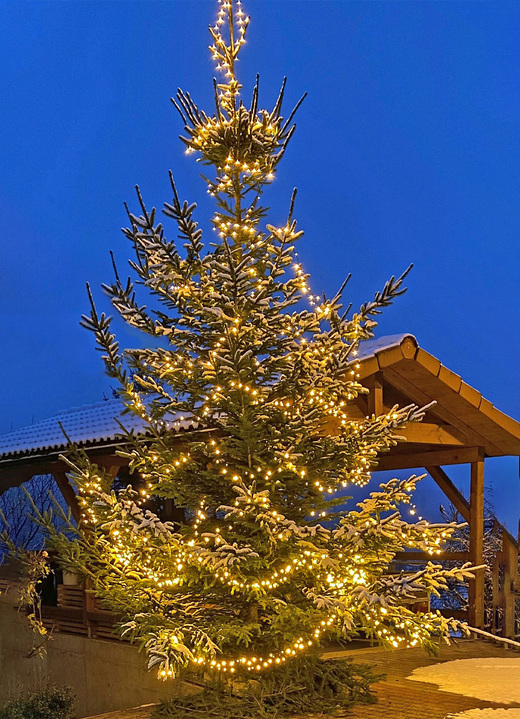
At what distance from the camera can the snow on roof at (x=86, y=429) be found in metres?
9.91

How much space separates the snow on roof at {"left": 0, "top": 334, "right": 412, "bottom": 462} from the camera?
9906 millimetres

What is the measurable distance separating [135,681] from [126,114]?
15713 cm

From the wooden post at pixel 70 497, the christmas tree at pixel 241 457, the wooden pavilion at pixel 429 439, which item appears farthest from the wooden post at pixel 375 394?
the wooden post at pixel 70 497

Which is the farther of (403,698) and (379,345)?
(379,345)

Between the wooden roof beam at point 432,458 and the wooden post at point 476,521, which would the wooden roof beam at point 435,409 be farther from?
the wooden post at point 476,521

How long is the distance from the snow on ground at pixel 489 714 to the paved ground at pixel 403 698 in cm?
10

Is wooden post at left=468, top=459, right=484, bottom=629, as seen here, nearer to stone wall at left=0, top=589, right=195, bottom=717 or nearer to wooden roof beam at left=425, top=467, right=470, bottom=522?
wooden roof beam at left=425, top=467, right=470, bottom=522

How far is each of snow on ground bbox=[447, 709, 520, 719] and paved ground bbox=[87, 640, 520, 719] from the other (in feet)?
0.33

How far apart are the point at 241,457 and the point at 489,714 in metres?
3.10

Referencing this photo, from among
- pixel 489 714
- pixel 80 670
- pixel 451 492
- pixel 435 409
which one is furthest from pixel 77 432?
pixel 489 714

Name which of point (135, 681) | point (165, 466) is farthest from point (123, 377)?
point (135, 681)

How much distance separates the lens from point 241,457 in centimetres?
670

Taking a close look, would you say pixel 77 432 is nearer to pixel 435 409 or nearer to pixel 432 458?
pixel 435 409

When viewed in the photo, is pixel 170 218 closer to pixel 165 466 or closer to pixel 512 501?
pixel 165 466
